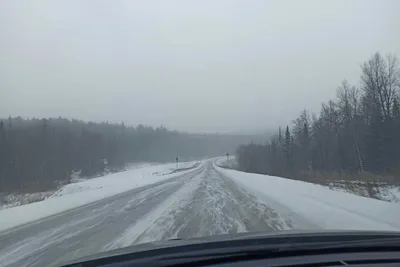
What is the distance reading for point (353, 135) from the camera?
62.6 metres

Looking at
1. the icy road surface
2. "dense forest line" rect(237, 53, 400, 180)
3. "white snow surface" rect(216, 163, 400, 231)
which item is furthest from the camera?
"dense forest line" rect(237, 53, 400, 180)

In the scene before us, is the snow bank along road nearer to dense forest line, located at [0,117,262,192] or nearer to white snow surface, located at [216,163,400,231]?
white snow surface, located at [216,163,400,231]

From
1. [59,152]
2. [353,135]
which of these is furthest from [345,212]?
[59,152]

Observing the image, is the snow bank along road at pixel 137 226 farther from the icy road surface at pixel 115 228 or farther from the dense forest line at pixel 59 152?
the dense forest line at pixel 59 152

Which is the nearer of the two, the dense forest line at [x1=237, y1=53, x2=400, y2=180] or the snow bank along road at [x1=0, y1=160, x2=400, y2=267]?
the snow bank along road at [x1=0, y1=160, x2=400, y2=267]

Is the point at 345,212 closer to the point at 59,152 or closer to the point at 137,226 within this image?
the point at 137,226

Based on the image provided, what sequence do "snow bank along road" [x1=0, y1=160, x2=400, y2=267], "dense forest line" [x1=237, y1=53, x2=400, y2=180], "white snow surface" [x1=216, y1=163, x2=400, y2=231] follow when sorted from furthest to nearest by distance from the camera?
1. "dense forest line" [x1=237, y1=53, x2=400, y2=180]
2. "white snow surface" [x1=216, y1=163, x2=400, y2=231]
3. "snow bank along road" [x1=0, y1=160, x2=400, y2=267]

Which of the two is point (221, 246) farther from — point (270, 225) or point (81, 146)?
point (81, 146)

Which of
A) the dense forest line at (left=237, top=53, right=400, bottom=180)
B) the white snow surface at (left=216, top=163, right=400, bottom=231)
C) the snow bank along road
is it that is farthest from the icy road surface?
the dense forest line at (left=237, top=53, right=400, bottom=180)

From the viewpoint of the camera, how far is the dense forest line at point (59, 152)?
76312 mm

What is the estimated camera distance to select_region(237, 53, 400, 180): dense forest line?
53.8 meters

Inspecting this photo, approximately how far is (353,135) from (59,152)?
230ft

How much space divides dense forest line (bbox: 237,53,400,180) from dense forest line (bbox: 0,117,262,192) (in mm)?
44826

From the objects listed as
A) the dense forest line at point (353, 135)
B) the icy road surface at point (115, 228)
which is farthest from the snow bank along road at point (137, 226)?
the dense forest line at point (353, 135)
